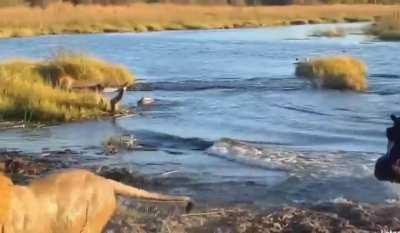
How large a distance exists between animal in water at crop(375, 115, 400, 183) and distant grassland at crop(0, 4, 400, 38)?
138 feet

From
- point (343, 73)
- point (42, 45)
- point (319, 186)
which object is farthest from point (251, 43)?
point (319, 186)

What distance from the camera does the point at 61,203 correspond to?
6895 millimetres

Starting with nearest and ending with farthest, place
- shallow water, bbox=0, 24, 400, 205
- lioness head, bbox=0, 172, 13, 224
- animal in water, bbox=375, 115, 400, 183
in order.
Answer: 1. lioness head, bbox=0, 172, 13, 224
2. animal in water, bbox=375, 115, 400, 183
3. shallow water, bbox=0, 24, 400, 205

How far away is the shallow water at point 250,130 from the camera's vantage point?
12.3 m

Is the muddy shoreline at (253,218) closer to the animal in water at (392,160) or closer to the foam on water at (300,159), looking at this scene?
the animal in water at (392,160)

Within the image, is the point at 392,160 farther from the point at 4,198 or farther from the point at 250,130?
the point at 250,130

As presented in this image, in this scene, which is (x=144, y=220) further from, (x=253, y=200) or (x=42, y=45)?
(x=42, y=45)

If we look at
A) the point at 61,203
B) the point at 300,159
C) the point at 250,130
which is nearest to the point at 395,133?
the point at 300,159

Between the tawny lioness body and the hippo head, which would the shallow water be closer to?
the hippo head

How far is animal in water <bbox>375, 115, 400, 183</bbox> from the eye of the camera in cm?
1091

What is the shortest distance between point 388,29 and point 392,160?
41.0 m

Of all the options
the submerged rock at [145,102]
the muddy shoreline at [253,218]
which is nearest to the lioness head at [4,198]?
the muddy shoreline at [253,218]

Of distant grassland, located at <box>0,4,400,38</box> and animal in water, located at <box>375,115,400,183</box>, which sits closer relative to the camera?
animal in water, located at <box>375,115,400,183</box>

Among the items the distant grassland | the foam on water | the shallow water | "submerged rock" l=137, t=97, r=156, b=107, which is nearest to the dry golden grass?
the shallow water
